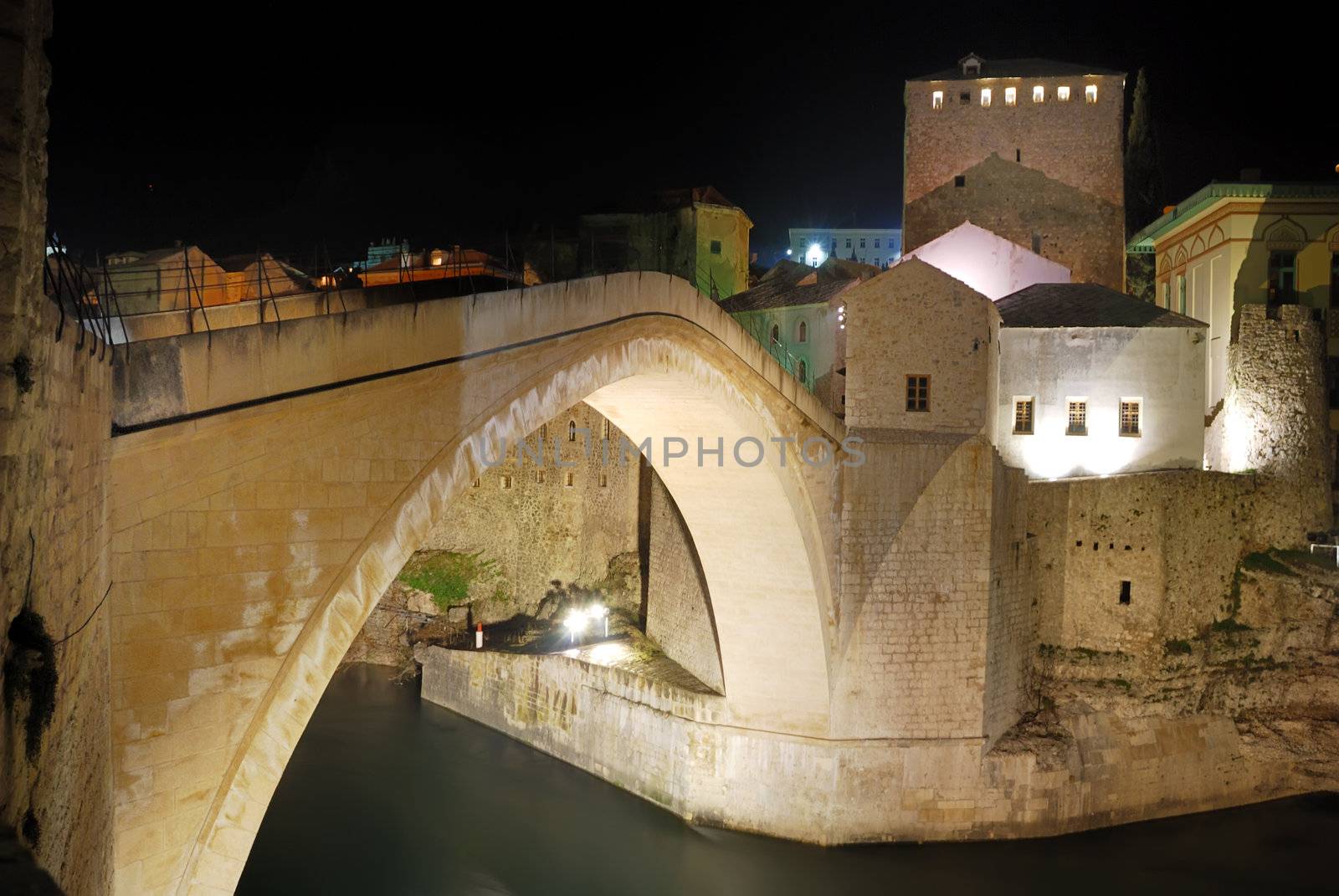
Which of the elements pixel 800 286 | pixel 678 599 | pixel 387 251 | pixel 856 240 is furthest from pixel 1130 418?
pixel 856 240

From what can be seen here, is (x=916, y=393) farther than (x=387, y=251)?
No

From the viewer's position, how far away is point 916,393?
13.9m

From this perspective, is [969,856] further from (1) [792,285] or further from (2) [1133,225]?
(2) [1133,225]

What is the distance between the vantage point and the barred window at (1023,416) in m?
18.2

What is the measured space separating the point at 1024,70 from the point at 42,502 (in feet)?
89.7

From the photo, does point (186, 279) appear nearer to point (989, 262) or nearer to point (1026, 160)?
point (989, 262)

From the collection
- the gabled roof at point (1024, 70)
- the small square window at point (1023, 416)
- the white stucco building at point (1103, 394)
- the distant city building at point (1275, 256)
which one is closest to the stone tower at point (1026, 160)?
the gabled roof at point (1024, 70)

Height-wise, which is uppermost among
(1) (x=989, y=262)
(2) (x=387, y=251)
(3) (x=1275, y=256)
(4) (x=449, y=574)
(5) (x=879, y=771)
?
(2) (x=387, y=251)

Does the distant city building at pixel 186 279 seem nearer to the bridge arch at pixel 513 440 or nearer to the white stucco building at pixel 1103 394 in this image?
the bridge arch at pixel 513 440

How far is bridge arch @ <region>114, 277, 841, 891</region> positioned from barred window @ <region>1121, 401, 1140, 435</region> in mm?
6980

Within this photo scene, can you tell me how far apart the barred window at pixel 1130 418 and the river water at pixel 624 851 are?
604cm

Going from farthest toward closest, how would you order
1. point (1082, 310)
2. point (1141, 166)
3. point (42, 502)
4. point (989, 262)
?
point (1141, 166), point (989, 262), point (1082, 310), point (42, 502)

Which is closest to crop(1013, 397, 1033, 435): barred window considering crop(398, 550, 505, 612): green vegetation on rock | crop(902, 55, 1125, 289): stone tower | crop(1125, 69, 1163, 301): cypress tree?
crop(902, 55, 1125, 289): stone tower

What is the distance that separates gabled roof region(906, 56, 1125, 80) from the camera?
26391 mm
